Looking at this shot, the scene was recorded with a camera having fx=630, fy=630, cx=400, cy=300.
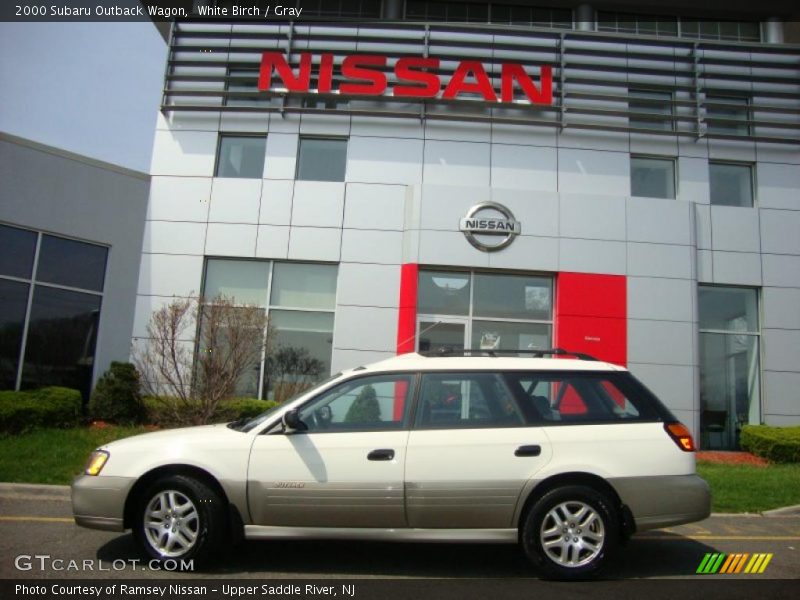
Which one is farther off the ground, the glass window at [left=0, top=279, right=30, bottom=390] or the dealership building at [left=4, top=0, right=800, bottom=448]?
the dealership building at [left=4, top=0, right=800, bottom=448]

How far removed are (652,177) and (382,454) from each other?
39.5ft

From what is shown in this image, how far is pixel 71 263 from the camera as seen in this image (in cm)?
1320

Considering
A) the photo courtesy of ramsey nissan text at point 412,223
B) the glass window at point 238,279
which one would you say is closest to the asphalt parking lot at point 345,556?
the photo courtesy of ramsey nissan text at point 412,223

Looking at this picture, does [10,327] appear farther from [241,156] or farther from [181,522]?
[181,522]

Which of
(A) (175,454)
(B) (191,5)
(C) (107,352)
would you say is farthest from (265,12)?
(A) (175,454)

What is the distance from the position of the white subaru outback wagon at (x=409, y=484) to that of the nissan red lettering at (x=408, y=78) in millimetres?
10750

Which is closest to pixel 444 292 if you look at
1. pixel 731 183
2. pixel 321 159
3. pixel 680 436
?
pixel 321 159

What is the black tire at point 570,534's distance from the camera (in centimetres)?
474

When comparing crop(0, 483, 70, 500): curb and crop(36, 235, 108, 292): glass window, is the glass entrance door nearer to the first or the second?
crop(36, 235, 108, 292): glass window

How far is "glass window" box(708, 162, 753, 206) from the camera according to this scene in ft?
47.3

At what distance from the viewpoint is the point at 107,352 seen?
13.4 metres

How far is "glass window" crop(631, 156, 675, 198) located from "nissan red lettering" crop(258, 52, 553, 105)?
2568 mm

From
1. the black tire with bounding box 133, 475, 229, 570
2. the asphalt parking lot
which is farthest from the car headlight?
the asphalt parking lot

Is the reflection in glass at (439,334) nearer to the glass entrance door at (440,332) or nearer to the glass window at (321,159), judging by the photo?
the glass entrance door at (440,332)
